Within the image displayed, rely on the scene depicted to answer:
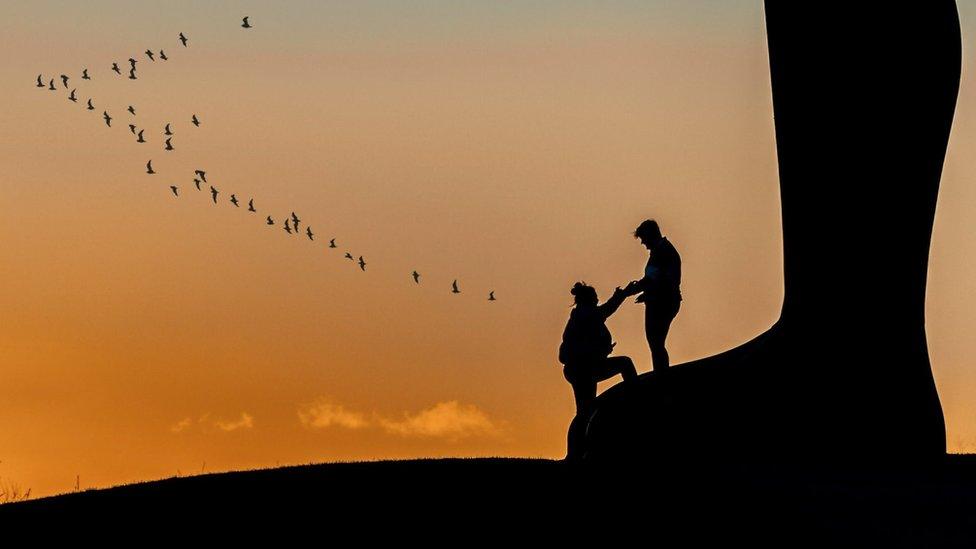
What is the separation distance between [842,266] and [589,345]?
3.04 metres

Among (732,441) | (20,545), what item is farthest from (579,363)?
(20,545)

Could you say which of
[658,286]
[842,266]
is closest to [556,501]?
[658,286]

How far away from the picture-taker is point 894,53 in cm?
1759

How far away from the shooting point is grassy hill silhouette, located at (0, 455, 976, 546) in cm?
1335

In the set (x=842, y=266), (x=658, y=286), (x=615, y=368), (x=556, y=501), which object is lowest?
(x=556, y=501)

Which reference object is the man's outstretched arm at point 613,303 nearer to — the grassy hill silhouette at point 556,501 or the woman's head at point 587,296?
the woman's head at point 587,296

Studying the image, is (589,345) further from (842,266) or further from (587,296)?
(842,266)

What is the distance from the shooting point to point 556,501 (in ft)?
46.4

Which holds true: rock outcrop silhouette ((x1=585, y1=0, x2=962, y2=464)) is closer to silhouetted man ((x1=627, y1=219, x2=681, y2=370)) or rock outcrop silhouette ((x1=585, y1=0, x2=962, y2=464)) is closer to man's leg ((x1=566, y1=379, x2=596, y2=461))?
man's leg ((x1=566, y1=379, x2=596, y2=461))

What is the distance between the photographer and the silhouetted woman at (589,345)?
17.2m

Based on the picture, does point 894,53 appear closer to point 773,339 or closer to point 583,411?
point 773,339

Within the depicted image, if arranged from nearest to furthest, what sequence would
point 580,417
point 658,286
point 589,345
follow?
point 658,286, point 589,345, point 580,417

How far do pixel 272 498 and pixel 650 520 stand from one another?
11.9 feet

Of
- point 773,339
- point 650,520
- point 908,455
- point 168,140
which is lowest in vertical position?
point 650,520
